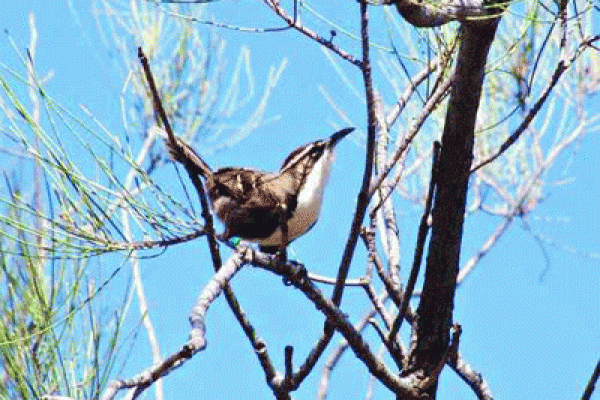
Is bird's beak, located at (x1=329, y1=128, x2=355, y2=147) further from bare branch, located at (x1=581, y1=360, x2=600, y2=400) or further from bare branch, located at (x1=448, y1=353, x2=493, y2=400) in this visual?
bare branch, located at (x1=581, y1=360, x2=600, y2=400)

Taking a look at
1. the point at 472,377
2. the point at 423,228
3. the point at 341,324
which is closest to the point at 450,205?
the point at 423,228

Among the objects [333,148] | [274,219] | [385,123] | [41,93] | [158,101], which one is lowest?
[158,101]

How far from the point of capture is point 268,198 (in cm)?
250

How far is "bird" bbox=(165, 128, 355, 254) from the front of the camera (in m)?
2.44

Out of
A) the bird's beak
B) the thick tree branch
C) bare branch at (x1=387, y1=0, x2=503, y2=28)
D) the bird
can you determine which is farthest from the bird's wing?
bare branch at (x1=387, y1=0, x2=503, y2=28)

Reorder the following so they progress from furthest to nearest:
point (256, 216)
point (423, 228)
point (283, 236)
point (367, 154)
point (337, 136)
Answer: point (337, 136), point (256, 216), point (283, 236), point (423, 228), point (367, 154)

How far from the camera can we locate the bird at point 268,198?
8.00 ft

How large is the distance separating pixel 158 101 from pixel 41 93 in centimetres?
37

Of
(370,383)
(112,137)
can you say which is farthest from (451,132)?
(370,383)

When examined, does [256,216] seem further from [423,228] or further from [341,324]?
[423,228]

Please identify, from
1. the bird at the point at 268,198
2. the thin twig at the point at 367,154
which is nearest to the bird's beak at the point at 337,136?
the bird at the point at 268,198

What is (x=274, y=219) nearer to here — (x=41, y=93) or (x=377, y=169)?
(x=377, y=169)

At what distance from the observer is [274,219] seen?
8.24 feet

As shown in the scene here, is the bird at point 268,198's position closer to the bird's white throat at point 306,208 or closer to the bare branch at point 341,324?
the bird's white throat at point 306,208
